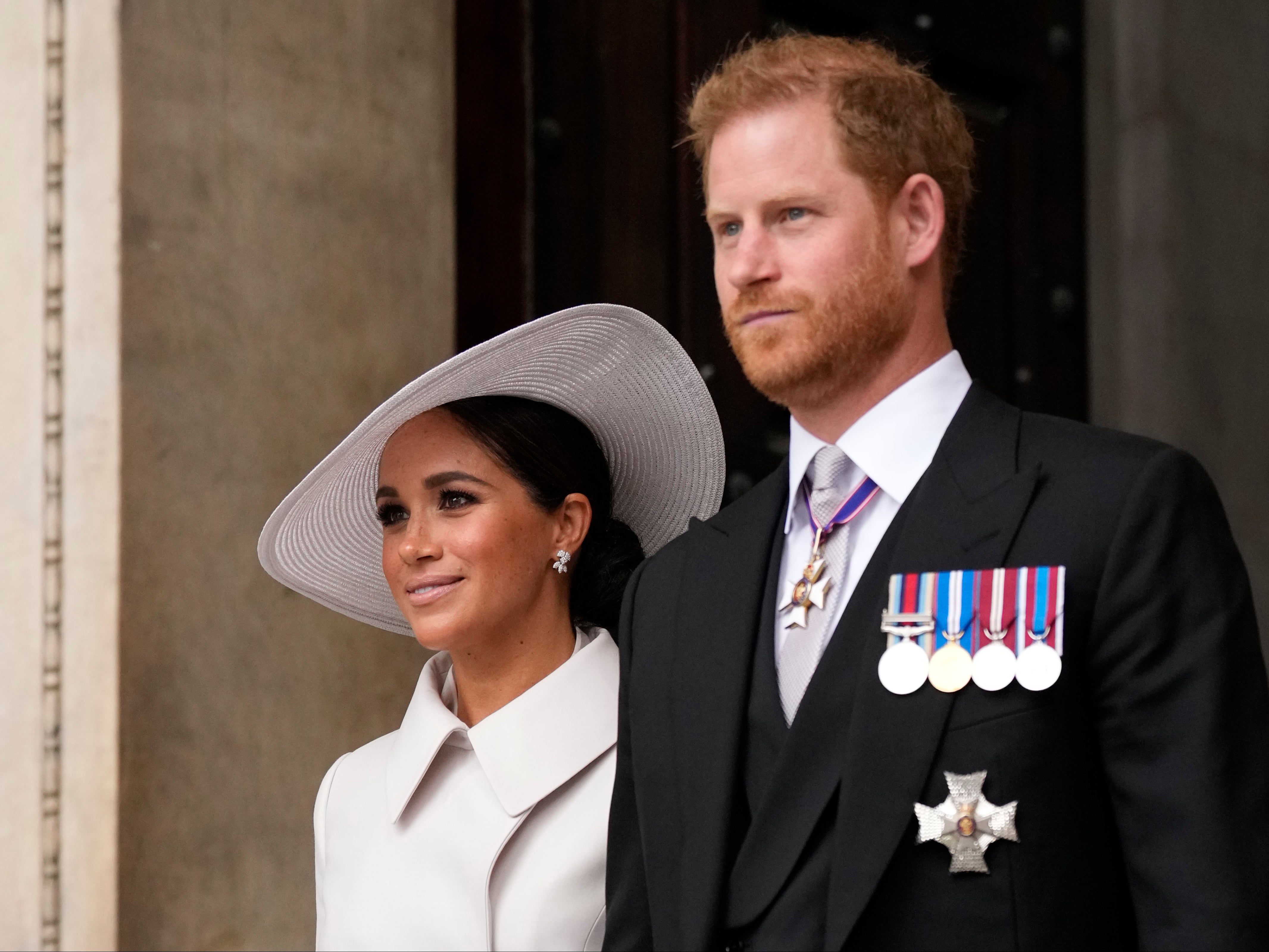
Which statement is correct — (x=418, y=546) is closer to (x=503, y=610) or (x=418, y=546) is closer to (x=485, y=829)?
(x=503, y=610)

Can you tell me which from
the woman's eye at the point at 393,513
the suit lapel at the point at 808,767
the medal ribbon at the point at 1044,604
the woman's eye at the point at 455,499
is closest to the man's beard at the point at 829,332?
the suit lapel at the point at 808,767

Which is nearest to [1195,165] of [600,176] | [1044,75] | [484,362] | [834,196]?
[1044,75]

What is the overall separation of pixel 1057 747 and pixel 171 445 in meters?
1.91

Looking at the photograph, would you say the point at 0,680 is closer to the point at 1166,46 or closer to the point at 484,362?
the point at 484,362

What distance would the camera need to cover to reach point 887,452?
6.56 ft

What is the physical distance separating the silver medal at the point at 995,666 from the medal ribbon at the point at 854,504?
0.26 meters

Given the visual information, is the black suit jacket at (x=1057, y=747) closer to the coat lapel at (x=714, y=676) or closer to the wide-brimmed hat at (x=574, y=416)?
the coat lapel at (x=714, y=676)

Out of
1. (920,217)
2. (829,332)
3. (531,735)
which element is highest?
(920,217)

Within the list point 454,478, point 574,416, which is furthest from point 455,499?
point 574,416

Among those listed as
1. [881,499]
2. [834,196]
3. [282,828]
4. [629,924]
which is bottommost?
[282,828]

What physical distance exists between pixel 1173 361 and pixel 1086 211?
1.57ft

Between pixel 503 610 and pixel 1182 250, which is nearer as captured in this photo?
pixel 503 610

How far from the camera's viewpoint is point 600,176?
3.69 m

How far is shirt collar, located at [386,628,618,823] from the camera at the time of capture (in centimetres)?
260
